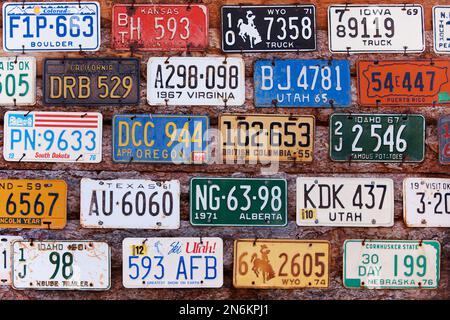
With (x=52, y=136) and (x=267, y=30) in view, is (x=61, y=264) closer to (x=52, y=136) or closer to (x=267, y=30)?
(x=52, y=136)


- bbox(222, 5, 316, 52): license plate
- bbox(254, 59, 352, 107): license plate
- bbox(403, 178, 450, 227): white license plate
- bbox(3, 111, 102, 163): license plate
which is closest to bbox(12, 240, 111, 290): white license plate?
bbox(3, 111, 102, 163): license plate

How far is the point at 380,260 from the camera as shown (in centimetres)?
472

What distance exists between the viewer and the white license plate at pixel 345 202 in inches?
185

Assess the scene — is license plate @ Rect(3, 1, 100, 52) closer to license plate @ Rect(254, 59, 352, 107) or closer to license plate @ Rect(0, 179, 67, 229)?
license plate @ Rect(0, 179, 67, 229)

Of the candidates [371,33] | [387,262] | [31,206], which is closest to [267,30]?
[371,33]

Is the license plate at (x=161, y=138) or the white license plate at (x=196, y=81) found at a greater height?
the white license plate at (x=196, y=81)

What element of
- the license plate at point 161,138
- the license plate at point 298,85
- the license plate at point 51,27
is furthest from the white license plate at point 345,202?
the license plate at point 51,27

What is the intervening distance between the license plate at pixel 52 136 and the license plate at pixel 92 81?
0.39 feet

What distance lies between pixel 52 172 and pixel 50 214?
0.30 m

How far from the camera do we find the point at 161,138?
15.4 feet

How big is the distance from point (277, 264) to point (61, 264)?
156cm

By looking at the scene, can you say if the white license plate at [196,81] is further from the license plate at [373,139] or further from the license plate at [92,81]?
the license plate at [373,139]

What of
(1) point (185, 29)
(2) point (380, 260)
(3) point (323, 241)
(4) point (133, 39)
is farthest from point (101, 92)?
(2) point (380, 260)

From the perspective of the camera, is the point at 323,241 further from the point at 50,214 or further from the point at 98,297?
the point at 50,214
